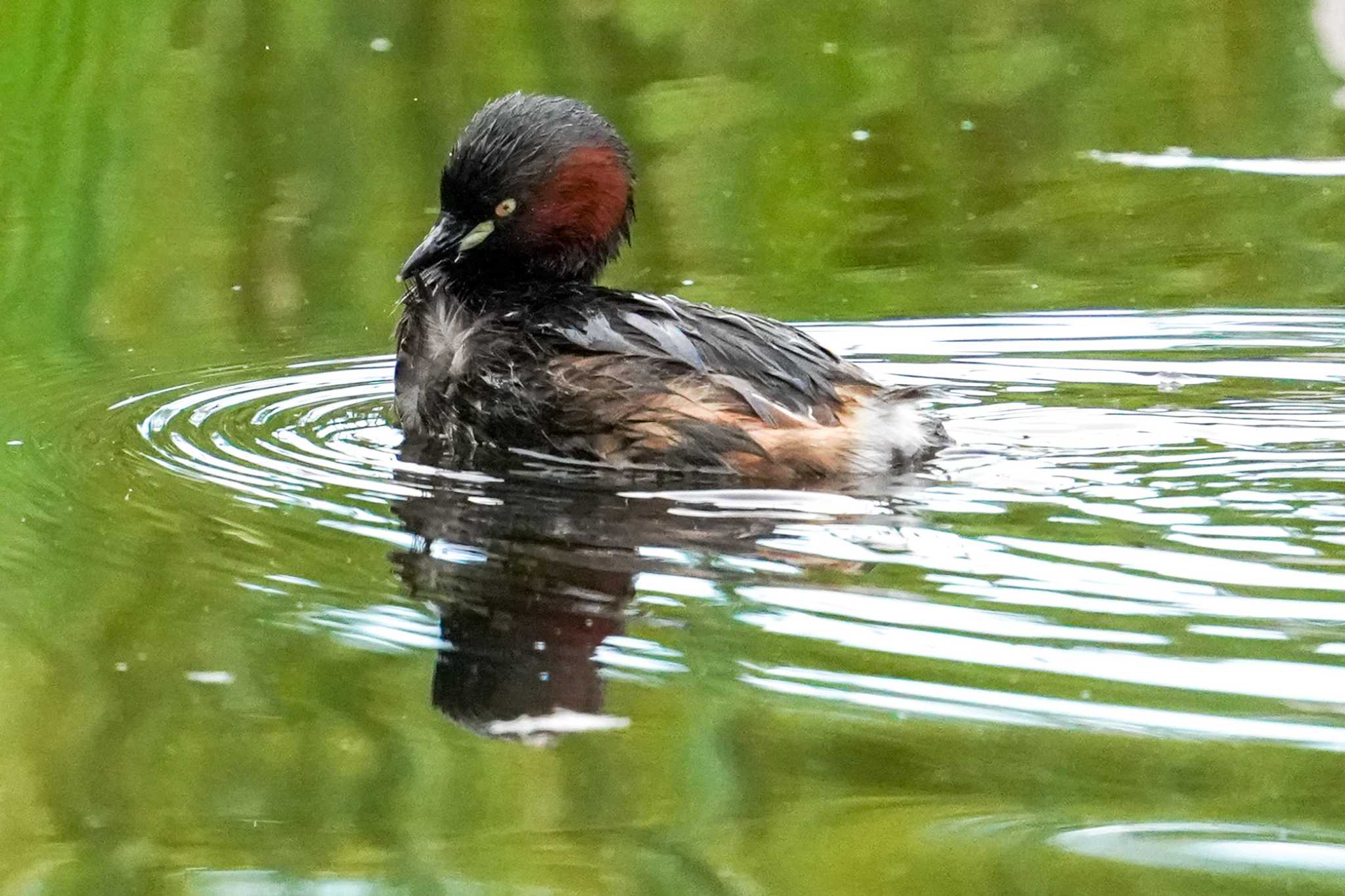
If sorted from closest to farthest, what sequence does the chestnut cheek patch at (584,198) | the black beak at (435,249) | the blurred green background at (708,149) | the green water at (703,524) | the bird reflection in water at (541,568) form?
the green water at (703,524), the bird reflection in water at (541,568), the black beak at (435,249), the chestnut cheek patch at (584,198), the blurred green background at (708,149)

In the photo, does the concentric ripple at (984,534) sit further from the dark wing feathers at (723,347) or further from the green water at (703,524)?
the dark wing feathers at (723,347)

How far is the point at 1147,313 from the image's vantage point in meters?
6.66

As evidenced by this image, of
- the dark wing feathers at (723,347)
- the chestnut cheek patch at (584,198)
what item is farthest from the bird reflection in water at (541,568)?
the chestnut cheek patch at (584,198)

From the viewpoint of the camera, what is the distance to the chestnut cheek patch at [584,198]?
5891mm

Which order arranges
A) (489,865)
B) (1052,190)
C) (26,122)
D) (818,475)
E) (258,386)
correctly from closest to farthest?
(489,865) < (818,475) < (258,386) < (1052,190) < (26,122)

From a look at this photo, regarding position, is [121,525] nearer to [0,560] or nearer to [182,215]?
[0,560]

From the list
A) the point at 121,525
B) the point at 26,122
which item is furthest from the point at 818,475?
the point at 26,122

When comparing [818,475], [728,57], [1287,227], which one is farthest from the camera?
[728,57]

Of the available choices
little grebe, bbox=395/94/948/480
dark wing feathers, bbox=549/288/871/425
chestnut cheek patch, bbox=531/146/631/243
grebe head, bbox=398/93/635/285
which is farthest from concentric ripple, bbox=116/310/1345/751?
chestnut cheek patch, bbox=531/146/631/243

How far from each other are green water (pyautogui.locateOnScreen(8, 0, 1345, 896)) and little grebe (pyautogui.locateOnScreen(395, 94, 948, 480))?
177 mm

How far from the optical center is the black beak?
19.0 ft

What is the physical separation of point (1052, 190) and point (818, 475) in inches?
134

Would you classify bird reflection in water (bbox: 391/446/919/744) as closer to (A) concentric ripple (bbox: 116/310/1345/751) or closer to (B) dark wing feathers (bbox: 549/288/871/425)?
(A) concentric ripple (bbox: 116/310/1345/751)

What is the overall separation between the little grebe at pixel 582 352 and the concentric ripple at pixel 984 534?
0.63 ft
